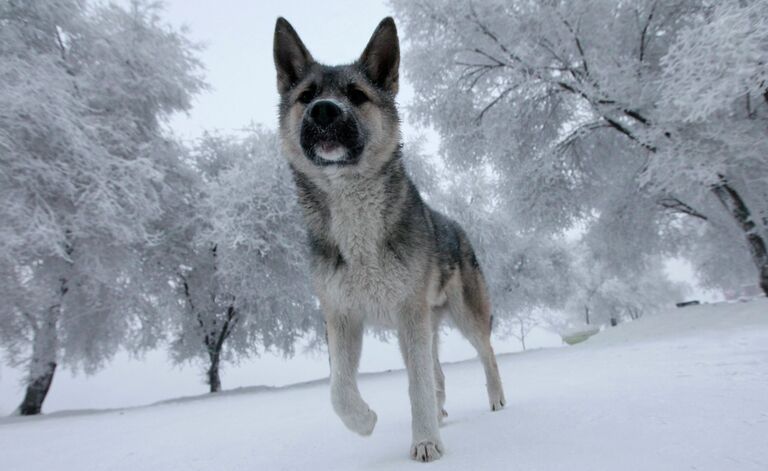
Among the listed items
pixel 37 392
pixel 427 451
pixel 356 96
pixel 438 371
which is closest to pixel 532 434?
pixel 427 451

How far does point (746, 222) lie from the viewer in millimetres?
10219

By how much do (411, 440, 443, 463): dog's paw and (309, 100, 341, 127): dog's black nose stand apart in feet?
5.98

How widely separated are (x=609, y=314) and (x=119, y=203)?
46.4 metres

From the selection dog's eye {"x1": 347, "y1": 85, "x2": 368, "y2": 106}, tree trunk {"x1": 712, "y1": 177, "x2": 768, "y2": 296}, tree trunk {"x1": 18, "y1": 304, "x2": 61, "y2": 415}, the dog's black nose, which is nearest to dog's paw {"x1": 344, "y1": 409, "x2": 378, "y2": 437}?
the dog's black nose

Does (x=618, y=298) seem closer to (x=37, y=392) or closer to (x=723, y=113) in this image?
(x=723, y=113)

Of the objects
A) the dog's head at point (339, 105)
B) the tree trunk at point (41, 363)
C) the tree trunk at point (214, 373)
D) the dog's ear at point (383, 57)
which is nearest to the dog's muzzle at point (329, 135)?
the dog's head at point (339, 105)

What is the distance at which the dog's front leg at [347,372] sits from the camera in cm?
254

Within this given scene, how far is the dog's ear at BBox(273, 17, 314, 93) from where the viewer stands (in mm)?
3098

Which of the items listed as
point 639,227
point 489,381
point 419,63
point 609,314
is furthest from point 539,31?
point 609,314

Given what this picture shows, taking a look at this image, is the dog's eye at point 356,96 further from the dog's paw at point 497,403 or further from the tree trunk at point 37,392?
the tree trunk at point 37,392

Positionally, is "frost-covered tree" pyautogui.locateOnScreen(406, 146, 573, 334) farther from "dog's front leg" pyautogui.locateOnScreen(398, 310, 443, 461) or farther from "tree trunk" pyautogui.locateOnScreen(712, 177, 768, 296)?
"dog's front leg" pyautogui.locateOnScreen(398, 310, 443, 461)

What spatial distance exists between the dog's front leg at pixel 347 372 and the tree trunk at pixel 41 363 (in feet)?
38.3

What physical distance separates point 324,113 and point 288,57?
0.98m

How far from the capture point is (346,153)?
258cm
